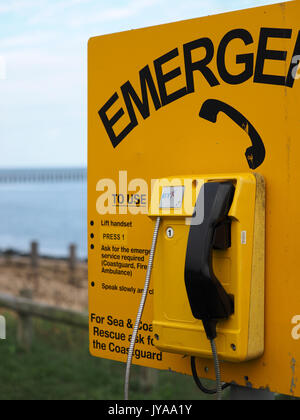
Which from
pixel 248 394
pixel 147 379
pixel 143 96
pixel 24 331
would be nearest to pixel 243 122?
pixel 143 96

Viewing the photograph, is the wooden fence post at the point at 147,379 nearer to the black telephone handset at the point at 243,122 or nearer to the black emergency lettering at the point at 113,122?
the black emergency lettering at the point at 113,122

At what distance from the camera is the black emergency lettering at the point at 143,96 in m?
2.03

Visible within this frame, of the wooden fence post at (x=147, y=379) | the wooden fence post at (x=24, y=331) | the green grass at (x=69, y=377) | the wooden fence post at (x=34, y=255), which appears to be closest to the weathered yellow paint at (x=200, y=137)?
the green grass at (x=69, y=377)

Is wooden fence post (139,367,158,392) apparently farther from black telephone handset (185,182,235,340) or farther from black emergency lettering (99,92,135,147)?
black telephone handset (185,182,235,340)

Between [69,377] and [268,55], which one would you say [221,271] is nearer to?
[268,55]

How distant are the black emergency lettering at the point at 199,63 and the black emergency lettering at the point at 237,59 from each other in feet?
0.11

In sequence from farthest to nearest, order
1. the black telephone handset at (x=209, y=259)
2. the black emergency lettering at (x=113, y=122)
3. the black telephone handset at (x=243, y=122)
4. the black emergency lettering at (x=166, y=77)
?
the black emergency lettering at (x=113, y=122) → the black emergency lettering at (x=166, y=77) → the black telephone handset at (x=243, y=122) → the black telephone handset at (x=209, y=259)

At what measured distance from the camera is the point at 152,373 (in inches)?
185

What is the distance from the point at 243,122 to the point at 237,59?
0.21 meters

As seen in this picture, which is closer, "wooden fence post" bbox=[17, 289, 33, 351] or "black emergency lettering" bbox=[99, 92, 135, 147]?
"black emergency lettering" bbox=[99, 92, 135, 147]

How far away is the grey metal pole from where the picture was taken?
1.87m

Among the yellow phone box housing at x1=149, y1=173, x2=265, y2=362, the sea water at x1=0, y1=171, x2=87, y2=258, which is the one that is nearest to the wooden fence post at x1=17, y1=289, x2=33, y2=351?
the yellow phone box housing at x1=149, y1=173, x2=265, y2=362

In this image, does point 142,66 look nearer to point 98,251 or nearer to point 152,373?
point 98,251
